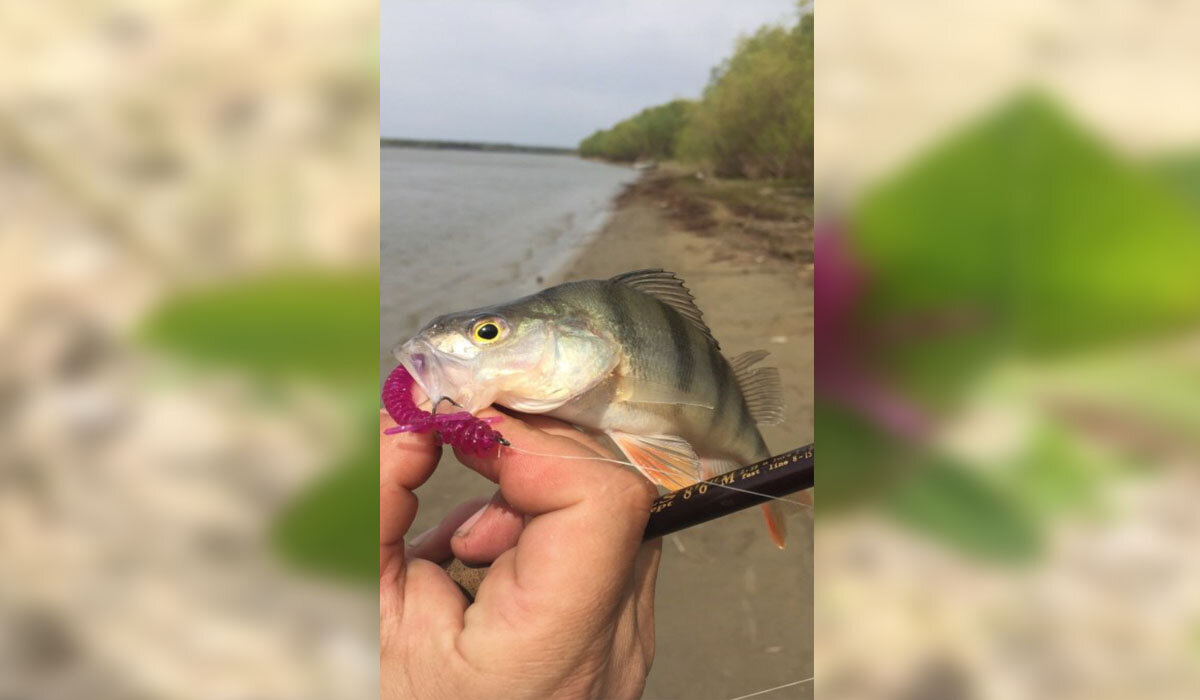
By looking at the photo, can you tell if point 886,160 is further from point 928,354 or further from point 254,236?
point 254,236

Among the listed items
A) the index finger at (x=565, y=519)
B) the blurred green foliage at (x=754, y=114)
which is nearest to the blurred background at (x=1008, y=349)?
the index finger at (x=565, y=519)

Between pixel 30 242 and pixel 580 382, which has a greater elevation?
pixel 30 242

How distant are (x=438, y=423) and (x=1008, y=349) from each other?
22.9 inches

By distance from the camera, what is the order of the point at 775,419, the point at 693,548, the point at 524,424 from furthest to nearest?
the point at 693,548, the point at 775,419, the point at 524,424

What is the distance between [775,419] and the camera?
1315mm

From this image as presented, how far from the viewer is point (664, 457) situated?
3.52 feet

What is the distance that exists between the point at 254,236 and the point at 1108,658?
630mm

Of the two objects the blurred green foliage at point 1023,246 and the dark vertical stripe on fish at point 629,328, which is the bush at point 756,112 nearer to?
the dark vertical stripe on fish at point 629,328

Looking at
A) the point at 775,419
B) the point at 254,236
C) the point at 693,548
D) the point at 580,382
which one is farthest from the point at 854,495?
the point at 693,548

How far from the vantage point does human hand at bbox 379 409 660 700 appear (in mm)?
911

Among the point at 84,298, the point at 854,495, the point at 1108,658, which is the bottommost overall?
the point at 1108,658

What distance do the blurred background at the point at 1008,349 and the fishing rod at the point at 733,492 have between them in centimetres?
38

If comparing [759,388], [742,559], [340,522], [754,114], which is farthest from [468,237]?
[340,522]

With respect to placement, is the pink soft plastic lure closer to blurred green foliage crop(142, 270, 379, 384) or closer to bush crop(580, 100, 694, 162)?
blurred green foliage crop(142, 270, 379, 384)
